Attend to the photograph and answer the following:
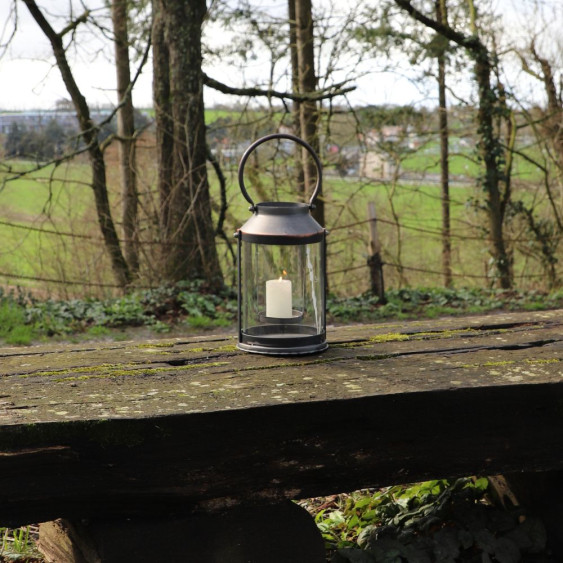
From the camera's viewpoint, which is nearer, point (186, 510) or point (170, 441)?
point (170, 441)

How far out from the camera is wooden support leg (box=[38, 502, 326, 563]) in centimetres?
227

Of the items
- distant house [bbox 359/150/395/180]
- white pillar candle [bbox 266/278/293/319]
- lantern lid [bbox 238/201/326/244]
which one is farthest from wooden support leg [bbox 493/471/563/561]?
distant house [bbox 359/150/395/180]

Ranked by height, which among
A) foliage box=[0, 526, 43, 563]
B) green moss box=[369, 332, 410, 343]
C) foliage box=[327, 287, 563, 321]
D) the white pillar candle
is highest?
the white pillar candle

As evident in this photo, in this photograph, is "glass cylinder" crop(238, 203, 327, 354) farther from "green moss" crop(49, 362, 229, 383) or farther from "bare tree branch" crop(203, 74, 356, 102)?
"bare tree branch" crop(203, 74, 356, 102)

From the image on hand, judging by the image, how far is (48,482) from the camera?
2.06 m

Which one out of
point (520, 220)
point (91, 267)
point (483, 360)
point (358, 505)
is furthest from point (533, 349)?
point (520, 220)

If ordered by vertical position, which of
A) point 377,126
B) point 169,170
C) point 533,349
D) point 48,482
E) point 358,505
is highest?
point 377,126

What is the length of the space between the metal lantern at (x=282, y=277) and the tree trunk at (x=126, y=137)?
5720mm

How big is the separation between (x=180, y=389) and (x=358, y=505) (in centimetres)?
135

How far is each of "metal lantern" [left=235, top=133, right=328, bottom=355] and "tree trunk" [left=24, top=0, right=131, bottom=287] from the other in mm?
6441

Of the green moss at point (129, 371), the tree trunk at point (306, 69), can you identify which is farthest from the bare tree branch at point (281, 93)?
the green moss at point (129, 371)

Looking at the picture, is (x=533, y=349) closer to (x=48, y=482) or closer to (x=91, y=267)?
(x=48, y=482)

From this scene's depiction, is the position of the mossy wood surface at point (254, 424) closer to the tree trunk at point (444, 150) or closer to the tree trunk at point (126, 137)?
the tree trunk at point (126, 137)

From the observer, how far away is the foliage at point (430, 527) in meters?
2.78
